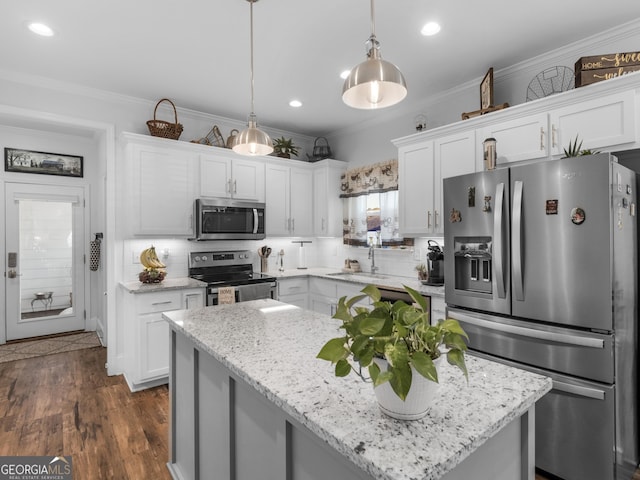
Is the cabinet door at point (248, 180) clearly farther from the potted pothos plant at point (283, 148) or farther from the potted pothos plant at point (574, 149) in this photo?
the potted pothos plant at point (574, 149)

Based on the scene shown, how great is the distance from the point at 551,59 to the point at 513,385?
285 cm

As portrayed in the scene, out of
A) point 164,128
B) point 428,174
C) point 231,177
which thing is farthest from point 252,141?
point 231,177

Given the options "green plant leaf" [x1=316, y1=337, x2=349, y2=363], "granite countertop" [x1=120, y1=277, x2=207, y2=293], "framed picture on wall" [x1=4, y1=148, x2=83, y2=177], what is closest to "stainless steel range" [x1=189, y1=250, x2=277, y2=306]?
"granite countertop" [x1=120, y1=277, x2=207, y2=293]

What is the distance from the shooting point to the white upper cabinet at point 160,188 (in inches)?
138

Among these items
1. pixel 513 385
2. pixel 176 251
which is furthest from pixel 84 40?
pixel 513 385

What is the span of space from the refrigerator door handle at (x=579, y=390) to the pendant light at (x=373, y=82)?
71.4 inches

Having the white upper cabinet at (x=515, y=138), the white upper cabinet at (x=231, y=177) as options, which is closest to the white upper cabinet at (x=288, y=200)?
the white upper cabinet at (x=231, y=177)

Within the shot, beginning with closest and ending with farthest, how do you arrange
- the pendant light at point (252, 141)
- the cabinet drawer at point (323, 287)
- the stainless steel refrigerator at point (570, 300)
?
the stainless steel refrigerator at point (570, 300)
the pendant light at point (252, 141)
the cabinet drawer at point (323, 287)

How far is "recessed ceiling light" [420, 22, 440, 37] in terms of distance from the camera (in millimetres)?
2455

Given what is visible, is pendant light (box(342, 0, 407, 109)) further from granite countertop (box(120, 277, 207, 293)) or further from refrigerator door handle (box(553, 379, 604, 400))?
granite countertop (box(120, 277, 207, 293))

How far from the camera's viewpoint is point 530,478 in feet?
3.62

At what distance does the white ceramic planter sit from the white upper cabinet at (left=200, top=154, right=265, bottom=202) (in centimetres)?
348

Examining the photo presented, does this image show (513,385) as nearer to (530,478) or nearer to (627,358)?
(530,478)

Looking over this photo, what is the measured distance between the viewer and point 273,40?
105 inches
